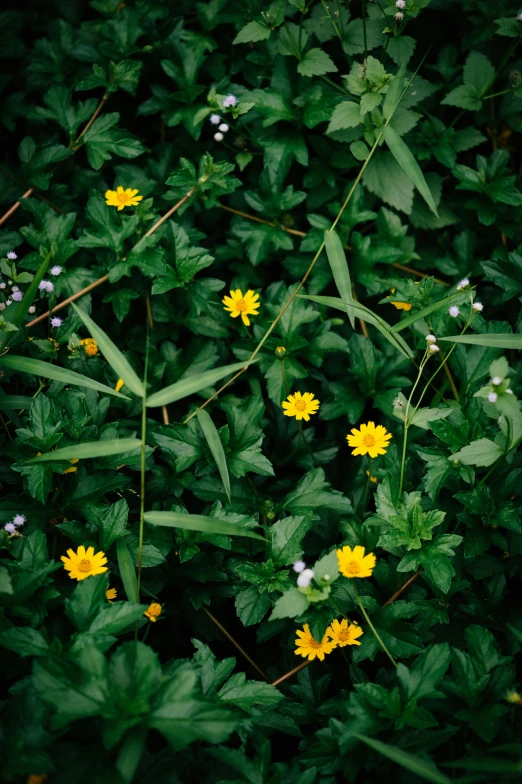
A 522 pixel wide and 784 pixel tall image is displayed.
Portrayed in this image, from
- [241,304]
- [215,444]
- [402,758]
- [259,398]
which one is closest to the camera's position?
[402,758]

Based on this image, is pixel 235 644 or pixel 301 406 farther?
pixel 301 406

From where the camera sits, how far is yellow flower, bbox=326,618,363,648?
1.84 metres

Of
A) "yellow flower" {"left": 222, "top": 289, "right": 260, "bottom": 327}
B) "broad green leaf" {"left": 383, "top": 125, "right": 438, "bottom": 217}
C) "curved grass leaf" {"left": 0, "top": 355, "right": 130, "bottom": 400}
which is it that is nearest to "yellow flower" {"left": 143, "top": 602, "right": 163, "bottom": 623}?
"curved grass leaf" {"left": 0, "top": 355, "right": 130, "bottom": 400}

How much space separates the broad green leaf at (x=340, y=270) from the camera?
2.01 metres

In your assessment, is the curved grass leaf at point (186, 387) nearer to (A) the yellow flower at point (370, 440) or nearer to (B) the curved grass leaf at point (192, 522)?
(B) the curved grass leaf at point (192, 522)

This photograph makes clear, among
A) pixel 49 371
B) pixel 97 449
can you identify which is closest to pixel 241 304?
pixel 49 371

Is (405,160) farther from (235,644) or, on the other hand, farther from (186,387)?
(235,644)

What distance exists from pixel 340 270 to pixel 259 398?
0.52 m

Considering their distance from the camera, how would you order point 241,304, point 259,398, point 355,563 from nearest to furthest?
point 355,563, point 259,398, point 241,304

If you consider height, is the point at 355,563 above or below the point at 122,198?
below

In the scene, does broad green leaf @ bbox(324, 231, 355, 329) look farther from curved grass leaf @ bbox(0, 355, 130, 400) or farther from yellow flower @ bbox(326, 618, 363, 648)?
yellow flower @ bbox(326, 618, 363, 648)

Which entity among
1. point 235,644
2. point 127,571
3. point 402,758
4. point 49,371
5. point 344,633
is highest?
point 49,371

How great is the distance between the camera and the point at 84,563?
1862 millimetres

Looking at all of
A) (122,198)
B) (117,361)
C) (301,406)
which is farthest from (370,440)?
(122,198)
